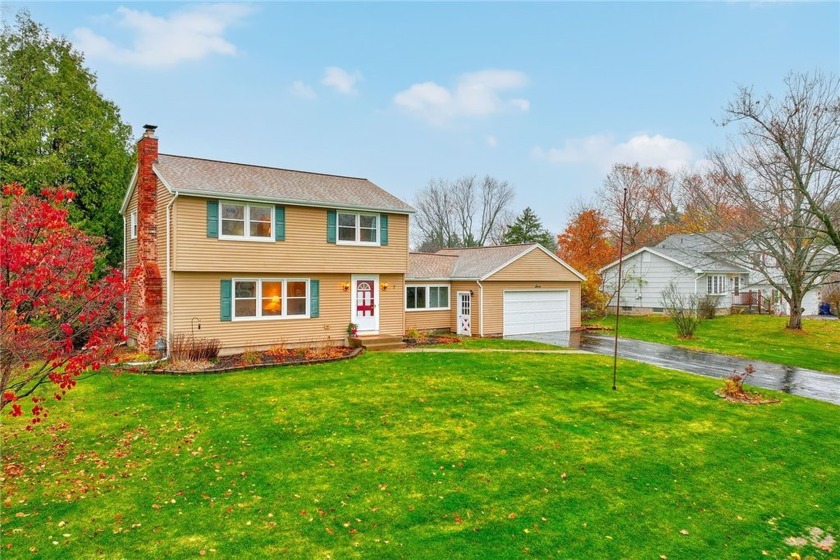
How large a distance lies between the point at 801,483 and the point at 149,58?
2195 cm

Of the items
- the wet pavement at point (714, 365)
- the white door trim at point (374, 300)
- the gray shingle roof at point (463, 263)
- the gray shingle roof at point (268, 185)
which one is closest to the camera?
the wet pavement at point (714, 365)

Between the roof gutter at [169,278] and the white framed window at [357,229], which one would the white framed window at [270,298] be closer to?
the roof gutter at [169,278]

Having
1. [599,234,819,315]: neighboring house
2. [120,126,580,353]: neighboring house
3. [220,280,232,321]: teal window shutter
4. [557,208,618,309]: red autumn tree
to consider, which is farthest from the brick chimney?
[557,208,618,309]: red autumn tree

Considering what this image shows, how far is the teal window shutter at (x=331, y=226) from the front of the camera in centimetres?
1798

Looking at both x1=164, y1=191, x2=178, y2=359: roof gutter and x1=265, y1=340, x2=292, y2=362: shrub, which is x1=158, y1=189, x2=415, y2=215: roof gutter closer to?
x1=164, y1=191, x2=178, y2=359: roof gutter

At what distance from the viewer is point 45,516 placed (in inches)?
236

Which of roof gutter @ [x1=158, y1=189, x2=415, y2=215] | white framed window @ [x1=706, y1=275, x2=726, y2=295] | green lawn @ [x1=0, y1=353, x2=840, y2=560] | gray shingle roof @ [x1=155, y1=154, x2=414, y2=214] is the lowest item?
green lawn @ [x1=0, y1=353, x2=840, y2=560]

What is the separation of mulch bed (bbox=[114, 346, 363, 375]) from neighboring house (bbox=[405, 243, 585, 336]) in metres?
6.33

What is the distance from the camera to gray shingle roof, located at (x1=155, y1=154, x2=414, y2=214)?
52.2 feet

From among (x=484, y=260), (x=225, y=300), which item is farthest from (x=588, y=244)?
(x=225, y=300)

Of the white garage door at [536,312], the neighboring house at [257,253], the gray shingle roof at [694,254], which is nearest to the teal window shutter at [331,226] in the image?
the neighboring house at [257,253]

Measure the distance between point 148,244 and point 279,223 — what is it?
4575 millimetres

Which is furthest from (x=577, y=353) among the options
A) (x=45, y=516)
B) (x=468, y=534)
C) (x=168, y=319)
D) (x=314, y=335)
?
(x=45, y=516)

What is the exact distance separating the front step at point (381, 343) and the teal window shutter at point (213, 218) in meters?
6.49
